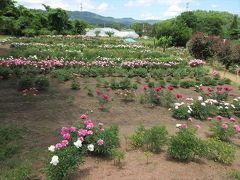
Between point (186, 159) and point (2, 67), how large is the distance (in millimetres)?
8567

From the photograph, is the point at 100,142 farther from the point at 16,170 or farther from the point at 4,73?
the point at 4,73

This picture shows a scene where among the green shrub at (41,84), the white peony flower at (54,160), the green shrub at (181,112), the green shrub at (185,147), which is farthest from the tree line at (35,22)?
the white peony flower at (54,160)

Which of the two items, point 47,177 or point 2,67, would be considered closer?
point 47,177

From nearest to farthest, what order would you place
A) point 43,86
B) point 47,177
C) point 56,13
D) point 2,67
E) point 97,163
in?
point 47,177 < point 97,163 < point 43,86 < point 2,67 < point 56,13

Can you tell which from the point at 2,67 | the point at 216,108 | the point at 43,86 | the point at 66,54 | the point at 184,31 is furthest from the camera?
the point at 184,31

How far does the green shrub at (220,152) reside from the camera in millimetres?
5746

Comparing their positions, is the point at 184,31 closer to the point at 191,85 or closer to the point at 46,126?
A: the point at 191,85

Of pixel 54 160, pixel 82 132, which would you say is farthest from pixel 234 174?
pixel 54 160

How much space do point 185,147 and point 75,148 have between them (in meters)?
2.01

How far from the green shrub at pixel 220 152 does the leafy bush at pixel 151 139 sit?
85 centimetres

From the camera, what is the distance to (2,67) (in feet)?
38.6

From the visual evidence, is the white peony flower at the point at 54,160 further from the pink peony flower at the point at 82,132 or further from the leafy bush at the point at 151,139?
the leafy bush at the point at 151,139

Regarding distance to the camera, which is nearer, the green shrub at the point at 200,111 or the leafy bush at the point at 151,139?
the leafy bush at the point at 151,139

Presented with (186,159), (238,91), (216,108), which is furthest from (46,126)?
(238,91)
